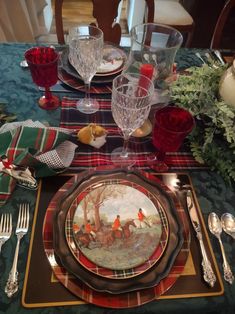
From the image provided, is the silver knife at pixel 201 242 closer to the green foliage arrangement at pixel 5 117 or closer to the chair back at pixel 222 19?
the green foliage arrangement at pixel 5 117

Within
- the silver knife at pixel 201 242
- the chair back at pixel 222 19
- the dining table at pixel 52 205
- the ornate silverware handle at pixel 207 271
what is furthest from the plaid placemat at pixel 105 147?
the chair back at pixel 222 19

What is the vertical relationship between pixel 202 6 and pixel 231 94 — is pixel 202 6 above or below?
below

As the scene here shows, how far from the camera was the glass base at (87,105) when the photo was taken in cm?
75

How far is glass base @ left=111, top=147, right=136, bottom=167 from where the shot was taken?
24.9 inches

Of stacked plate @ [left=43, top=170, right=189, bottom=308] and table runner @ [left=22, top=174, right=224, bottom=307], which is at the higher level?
stacked plate @ [left=43, top=170, right=189, bottom=308]

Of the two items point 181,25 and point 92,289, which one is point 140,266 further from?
point 181,25

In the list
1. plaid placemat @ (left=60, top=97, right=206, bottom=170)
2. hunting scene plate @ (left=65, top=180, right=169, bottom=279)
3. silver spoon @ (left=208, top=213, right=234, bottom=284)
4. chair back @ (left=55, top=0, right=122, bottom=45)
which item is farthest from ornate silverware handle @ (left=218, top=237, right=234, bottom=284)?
chair back @ (left=55, top=0, right=122, bottom=45)

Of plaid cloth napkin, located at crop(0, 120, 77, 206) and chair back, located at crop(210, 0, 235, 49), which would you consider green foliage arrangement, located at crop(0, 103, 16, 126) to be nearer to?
plaid cloth napkin, located at crop(0, 120, 77, 206)

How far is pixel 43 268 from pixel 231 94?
1.76 ft

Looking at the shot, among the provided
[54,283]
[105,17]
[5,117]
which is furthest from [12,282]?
[105,17]

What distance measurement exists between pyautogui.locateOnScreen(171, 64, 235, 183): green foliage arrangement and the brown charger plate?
0.59 feet

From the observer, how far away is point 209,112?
2.06 feet

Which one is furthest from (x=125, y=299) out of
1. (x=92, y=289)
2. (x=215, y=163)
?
(x=215, y=163)

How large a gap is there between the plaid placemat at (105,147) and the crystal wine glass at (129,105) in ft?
0.08
